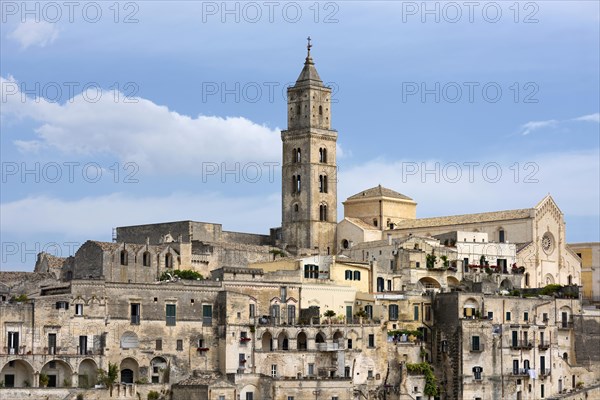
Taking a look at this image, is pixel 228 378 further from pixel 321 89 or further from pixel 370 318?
pixel 321 89

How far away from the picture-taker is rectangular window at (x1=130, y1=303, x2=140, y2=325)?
72688mm

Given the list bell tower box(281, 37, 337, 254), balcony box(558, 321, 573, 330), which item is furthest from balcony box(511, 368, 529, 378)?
bell tower box(281, 37, 337, 254)

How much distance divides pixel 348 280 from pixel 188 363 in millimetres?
12866

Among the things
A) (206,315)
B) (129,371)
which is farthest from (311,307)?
(129,371)

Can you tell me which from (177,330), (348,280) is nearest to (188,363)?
(177,330)

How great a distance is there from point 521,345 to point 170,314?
19.9m

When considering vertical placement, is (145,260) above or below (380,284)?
above

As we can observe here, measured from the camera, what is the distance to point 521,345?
79.3m

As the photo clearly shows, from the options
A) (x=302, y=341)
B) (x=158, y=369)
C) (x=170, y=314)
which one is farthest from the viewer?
(x=302, y=341)

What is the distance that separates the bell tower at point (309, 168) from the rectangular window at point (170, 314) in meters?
19.1

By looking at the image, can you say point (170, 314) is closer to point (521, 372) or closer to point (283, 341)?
point (283, 341)

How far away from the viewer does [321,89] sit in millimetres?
93562

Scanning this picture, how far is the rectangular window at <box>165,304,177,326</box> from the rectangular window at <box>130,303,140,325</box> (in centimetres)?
158

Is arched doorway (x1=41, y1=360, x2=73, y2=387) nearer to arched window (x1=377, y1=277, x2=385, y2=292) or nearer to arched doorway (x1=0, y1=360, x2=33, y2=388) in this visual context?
arched doorway (x1=0, y1=360, x2=33, y2=388)
